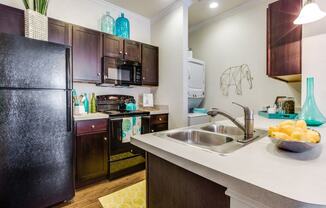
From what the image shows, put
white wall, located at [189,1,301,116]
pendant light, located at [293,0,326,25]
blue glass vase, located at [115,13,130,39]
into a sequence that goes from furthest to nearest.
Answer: blue glass vase, located at [115,13,130,39]
white wall, located at [189,1,301,116]
pendant light, located at [293,0,326,25]

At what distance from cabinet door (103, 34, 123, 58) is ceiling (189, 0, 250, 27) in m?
1.49

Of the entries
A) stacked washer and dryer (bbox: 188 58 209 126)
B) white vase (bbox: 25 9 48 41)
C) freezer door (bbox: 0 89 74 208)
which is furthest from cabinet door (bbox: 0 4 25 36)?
stacked washer and dryer (bbox: 188 58 209 126)

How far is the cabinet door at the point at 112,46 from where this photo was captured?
2.59m

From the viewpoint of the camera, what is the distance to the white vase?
1.77 metres

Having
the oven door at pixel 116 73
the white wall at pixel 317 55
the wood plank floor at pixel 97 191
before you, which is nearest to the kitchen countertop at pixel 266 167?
the white wall at pixel 317 55

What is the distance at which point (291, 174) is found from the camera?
56 centimetres

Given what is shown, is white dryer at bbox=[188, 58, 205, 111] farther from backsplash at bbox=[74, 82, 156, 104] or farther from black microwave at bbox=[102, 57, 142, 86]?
black microwave at bbox=[102, 57, 142, 86]

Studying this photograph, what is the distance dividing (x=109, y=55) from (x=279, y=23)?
2272 mm

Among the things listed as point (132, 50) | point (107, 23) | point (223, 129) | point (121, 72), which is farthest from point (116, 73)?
point (223, 129)

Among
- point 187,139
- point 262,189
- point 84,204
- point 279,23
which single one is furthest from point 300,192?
point 84,204

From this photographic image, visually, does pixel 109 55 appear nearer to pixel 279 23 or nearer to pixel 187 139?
pixel 187 139

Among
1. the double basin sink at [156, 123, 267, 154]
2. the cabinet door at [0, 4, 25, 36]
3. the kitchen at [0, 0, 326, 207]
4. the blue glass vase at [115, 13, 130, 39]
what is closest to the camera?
the kitchen at [0, 0, 326, 207]

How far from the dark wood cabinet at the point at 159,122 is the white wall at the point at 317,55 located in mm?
2029

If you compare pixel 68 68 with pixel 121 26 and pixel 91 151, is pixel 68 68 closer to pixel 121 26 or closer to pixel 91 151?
pixel 91 151
